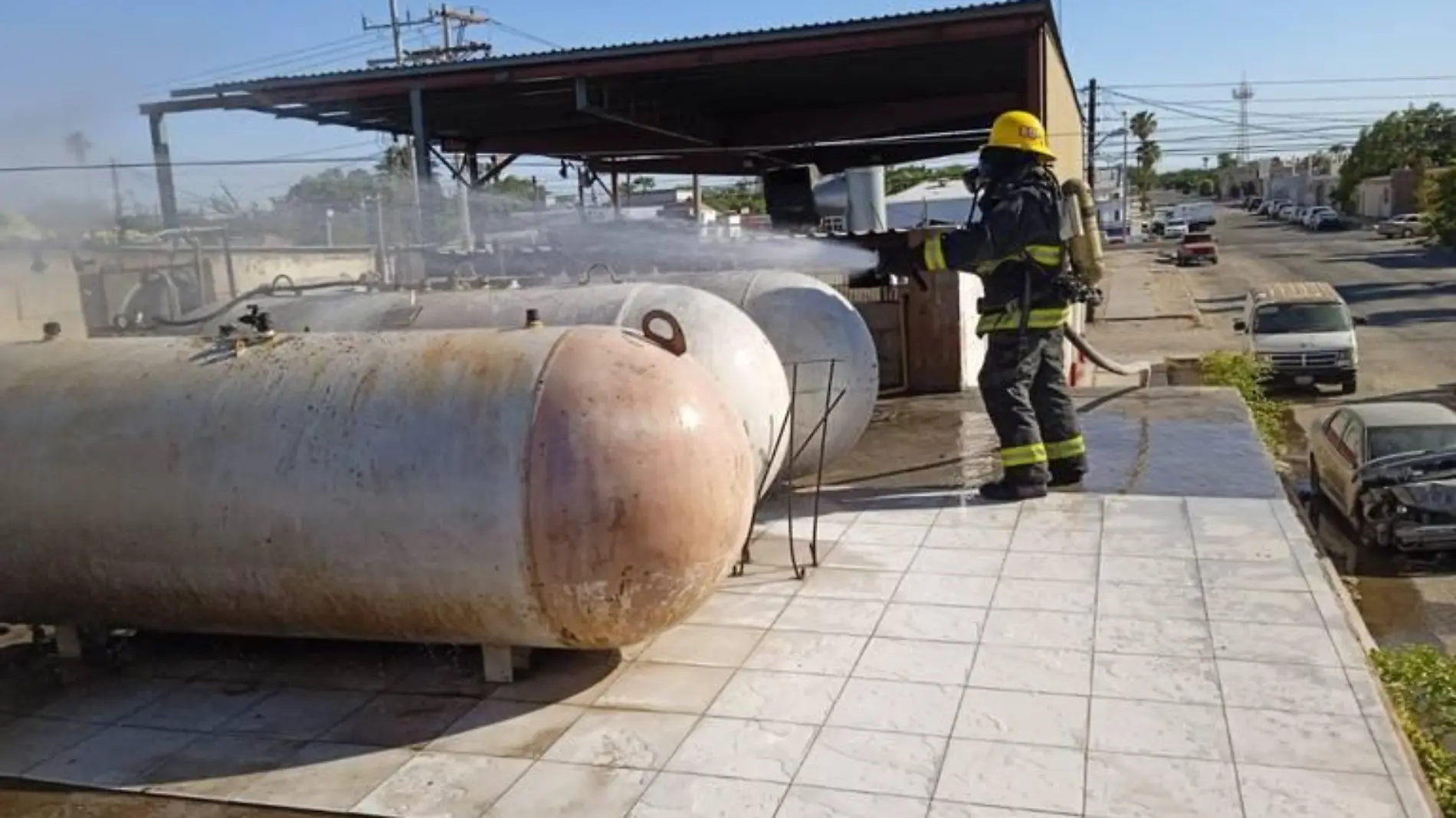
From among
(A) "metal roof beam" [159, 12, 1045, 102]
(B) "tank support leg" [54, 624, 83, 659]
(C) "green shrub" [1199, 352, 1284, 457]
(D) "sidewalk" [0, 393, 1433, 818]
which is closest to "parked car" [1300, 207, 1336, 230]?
(C) "green shrub" [1199, 352, 1284, 457]

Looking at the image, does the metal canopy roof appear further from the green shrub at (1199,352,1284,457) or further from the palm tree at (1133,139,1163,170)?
the palm tree at (1133,139,1163,170)

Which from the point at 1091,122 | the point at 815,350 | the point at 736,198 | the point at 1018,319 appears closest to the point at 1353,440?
the point at 1018,319

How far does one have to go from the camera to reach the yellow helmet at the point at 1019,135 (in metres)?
6.70

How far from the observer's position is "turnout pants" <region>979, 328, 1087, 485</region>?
267 inches

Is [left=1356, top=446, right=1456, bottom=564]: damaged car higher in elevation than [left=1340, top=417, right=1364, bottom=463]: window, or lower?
lower

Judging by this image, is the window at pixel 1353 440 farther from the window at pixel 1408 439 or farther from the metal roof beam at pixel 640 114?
the metal roof beam at pixel 640 114

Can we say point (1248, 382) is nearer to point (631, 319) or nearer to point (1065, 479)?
point (1065, 479)

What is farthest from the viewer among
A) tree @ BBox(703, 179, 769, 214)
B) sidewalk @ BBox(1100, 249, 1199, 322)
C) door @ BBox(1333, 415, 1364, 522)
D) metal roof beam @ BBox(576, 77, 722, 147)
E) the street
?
tree @ BBox(703, 179, 769, 214)

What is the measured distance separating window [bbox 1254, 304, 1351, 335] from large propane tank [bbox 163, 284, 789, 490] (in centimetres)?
1716

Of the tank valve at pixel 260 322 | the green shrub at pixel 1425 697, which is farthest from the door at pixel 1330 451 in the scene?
the tank valve at pixel 260 322

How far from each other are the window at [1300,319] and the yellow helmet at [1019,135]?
639 inches

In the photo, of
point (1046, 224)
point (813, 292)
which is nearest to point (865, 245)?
point (813, 292)

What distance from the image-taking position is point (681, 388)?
14.8 ft

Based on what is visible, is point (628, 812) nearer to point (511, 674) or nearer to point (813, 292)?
point (511, 674)
